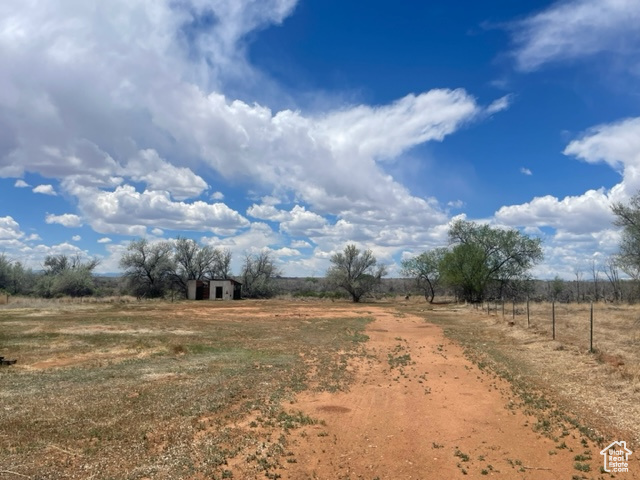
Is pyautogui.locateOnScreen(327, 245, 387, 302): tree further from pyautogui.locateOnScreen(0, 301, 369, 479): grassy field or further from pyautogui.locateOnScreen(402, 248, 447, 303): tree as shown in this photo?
pyautogui.locateOnScreen(0, 301, 369, 479): grassy field

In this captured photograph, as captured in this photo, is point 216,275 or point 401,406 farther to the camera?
point 216,275

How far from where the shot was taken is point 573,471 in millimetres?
6383

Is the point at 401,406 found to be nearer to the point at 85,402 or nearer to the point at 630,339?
the point at 85,402

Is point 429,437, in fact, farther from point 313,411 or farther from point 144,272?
point 144,272

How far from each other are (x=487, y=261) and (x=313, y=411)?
5508cm

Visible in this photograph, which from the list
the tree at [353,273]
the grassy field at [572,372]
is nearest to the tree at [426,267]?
the tree at [353,273]

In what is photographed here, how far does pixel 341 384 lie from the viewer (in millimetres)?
11766

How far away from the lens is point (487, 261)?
5978cm

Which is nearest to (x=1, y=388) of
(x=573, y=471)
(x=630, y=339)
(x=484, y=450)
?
(x=484, y=450)

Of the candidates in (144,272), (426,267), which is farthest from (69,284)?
(426,267)

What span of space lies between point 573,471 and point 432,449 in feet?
6.35

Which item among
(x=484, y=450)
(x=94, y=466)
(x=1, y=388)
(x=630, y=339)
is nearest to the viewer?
(x=94, y=466)

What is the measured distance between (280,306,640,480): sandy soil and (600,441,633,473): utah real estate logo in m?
0.10

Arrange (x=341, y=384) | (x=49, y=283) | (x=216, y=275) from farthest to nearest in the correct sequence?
(x=216, y=275) < (x=49, y=283) < (x=341, y=384)
